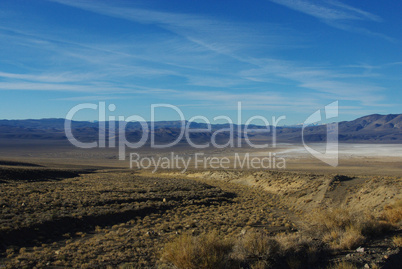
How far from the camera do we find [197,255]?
652 centimetres

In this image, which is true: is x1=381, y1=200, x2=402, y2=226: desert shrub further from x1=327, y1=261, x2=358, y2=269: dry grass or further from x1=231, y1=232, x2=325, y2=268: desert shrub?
x1=327, y1=261, x2=358, y2=269: dry grass

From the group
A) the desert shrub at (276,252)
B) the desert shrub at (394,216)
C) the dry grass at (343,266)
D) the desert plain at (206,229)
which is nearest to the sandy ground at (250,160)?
the desert plain at (206,229)

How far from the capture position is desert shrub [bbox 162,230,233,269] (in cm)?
640

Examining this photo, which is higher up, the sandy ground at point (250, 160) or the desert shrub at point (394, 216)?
the desert shrub at point (394, 216)

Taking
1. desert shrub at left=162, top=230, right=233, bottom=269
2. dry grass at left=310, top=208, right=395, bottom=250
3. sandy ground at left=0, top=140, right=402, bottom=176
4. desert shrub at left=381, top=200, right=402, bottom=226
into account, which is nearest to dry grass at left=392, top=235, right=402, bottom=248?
dry grass at left=310, top=208, right=395, bottom=250

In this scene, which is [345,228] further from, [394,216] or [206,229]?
[206,229]

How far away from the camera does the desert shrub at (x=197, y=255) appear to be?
6.40 metres

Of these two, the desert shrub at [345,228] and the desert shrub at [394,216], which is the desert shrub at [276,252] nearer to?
the desert shrub at [345,228]

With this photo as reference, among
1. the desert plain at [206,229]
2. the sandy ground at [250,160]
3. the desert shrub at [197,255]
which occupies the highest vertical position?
the desert shrub at [197,255]

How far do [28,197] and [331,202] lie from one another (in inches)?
611

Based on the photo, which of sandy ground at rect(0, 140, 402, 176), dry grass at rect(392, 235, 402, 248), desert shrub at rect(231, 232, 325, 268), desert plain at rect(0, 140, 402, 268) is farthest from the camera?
sandy ground at rect(0, 140, 402, 176)

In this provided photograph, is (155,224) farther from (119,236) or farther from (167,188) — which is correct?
(167,188)

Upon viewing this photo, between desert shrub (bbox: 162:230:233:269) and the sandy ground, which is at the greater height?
desert shrub (bbox: 162:230:233:269)

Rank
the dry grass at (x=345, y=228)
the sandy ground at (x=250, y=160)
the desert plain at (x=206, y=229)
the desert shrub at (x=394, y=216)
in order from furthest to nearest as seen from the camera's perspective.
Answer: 1. the sandy ground at (x=250, y=160)
2. the desert shrub at (x=394, y=216)
3. the dry grass at (x=345, y=228)
4. the desert plain at (x=206, y=229)
